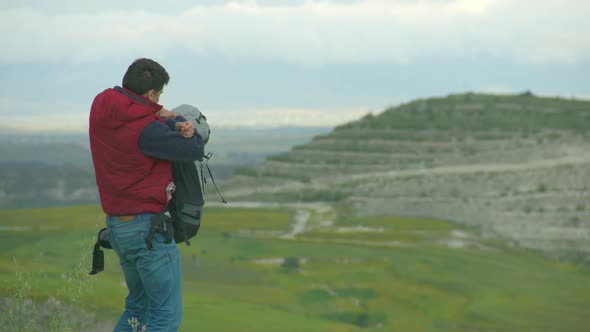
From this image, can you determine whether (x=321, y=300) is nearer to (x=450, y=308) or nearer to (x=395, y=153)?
(x=450, y=308)

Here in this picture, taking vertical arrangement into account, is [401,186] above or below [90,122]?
below

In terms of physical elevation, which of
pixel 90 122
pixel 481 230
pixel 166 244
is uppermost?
pixel 90 122

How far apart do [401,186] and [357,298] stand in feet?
Result: 187

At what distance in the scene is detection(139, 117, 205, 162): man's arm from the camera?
23.4 ft

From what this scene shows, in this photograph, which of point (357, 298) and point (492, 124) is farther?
point (492, 124)

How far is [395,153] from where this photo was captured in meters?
98.0

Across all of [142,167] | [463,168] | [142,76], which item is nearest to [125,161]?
[142,167]

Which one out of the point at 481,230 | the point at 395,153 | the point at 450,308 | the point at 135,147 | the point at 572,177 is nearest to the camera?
the point at 135,147

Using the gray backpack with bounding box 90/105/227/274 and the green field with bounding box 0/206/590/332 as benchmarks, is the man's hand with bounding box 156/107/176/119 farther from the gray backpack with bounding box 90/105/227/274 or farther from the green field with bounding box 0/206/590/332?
the green field with bounding box 0/206/590/332

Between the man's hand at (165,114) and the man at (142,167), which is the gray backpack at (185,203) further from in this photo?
the man's hand at (165,114)

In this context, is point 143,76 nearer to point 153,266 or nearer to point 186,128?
point 186,128

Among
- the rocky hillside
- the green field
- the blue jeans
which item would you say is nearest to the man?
the blue jeans

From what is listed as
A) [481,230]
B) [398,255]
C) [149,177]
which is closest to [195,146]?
[149,177]

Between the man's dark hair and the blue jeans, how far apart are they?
1067 mm
